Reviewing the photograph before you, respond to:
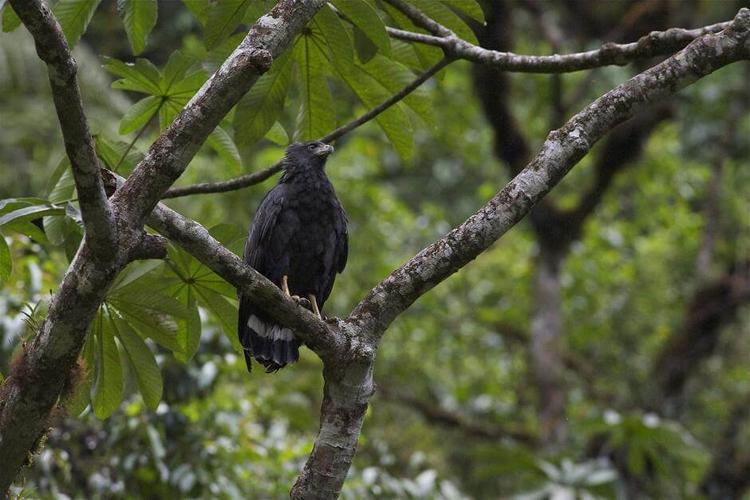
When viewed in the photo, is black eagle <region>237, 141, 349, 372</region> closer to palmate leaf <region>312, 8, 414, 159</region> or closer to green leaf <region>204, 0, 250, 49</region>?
palmate leaf <region>312, 8, 414, 159</region>

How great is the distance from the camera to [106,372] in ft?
11.3

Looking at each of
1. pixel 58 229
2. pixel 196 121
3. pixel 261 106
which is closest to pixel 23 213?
pixel 58 229

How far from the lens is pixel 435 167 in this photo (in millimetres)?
12555

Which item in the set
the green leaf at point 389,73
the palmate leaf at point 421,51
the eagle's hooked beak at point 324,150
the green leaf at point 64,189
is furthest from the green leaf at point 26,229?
the eagle's hooked beak at point 324,150

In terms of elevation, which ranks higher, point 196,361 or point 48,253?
point 48,253

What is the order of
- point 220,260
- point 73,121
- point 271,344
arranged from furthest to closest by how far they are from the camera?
1. point 271,344
2. point 220,260
3. point 73,121

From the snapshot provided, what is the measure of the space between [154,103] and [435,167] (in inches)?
354

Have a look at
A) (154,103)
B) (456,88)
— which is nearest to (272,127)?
(154,103)

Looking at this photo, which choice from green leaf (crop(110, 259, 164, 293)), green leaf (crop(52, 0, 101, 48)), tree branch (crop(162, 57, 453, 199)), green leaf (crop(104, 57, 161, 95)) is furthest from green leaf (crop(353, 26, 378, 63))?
green leaf (crop(110, 259, 164, 293))

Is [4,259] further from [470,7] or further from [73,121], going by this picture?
[470,7]

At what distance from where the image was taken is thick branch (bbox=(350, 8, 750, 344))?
3.02m

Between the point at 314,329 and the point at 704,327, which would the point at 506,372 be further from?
the point at 314,329

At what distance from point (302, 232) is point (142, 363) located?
126 cm

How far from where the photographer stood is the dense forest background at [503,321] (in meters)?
5.14
